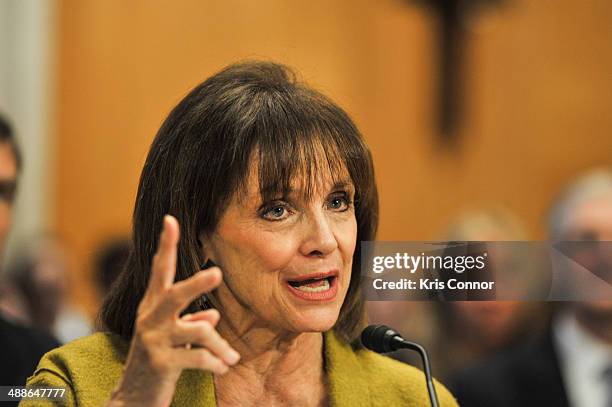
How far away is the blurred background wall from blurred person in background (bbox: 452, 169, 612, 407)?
9.35ft

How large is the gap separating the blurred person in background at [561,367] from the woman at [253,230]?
0.47 metres

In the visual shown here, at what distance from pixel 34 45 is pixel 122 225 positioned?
3.59 ft

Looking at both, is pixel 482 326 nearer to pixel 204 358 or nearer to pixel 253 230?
pixel 253 230

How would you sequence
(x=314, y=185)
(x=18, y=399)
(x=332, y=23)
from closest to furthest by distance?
(x=314, y=185)
(x=18, y=399)
(x=332, y=23)

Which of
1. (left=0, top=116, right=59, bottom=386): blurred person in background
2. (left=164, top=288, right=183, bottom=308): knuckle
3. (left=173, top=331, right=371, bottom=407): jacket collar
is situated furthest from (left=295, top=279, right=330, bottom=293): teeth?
(left=0, top=116, right=59, bottom=386): blurred person in background

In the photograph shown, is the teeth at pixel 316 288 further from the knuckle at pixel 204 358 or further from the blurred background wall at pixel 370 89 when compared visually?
the blurred background wall at pixel 370 89

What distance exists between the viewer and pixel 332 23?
5949mm

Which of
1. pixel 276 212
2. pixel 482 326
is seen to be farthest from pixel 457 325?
pixel 276 212

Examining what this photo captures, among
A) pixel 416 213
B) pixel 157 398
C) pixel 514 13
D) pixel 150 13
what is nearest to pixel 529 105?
pixel 514 13

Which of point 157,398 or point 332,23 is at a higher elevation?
point 332,23

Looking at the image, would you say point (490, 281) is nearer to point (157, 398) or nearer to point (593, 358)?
point (593, 358)

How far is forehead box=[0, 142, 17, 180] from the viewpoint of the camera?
8.62 feet

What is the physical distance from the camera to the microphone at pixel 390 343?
2.05 meters

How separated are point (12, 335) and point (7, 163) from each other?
0.42m
